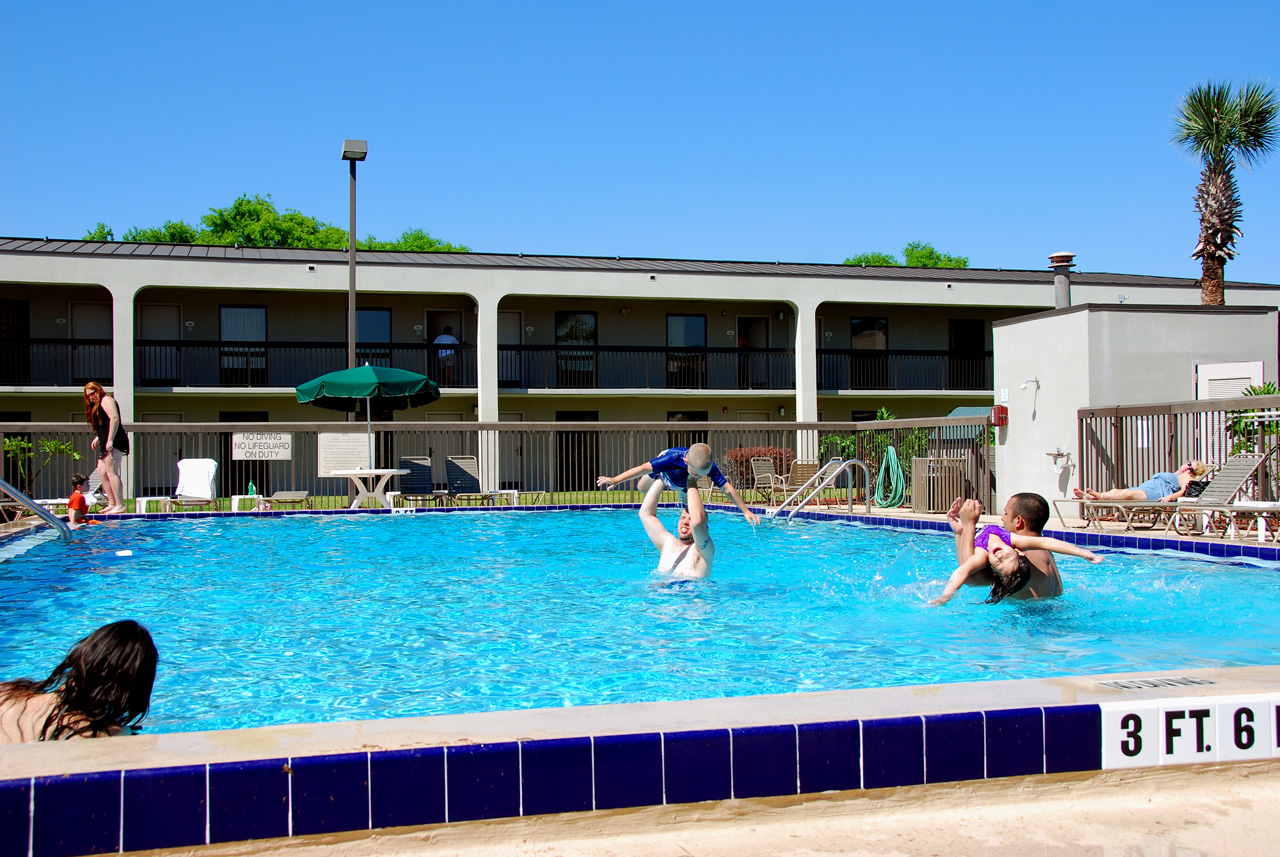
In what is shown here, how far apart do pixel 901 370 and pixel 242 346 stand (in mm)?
16550

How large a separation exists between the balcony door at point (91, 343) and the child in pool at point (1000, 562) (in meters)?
21.3

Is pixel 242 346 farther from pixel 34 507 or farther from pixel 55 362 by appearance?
pixel 34 507

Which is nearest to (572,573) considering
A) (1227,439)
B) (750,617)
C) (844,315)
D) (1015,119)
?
(750,617)

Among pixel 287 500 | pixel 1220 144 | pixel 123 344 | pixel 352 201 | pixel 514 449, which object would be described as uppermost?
pixel 1220 144

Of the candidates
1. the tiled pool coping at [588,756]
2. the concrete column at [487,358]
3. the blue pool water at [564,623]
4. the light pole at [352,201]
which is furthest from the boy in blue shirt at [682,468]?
the concrete column at [487,358]

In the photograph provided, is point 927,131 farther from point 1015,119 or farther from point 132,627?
point 132,627

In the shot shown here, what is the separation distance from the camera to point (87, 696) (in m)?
2.73

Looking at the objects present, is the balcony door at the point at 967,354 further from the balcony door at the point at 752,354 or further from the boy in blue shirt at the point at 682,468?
the boy in blue shirt at the point at 682,468

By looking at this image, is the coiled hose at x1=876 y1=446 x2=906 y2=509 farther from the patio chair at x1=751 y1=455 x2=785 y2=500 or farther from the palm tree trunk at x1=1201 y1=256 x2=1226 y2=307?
the palm tree trunk at x1=1201 y1=256 x2=1226 y2=307

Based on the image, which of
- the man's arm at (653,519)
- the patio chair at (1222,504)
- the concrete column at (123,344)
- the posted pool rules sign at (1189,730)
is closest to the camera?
the posted pool rules sign at (1189,730)

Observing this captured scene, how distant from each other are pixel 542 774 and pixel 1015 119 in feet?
62.9

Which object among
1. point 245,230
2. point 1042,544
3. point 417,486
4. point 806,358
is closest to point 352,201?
point 417,486

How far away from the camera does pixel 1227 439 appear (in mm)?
10688

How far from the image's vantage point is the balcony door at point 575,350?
80.5ft
